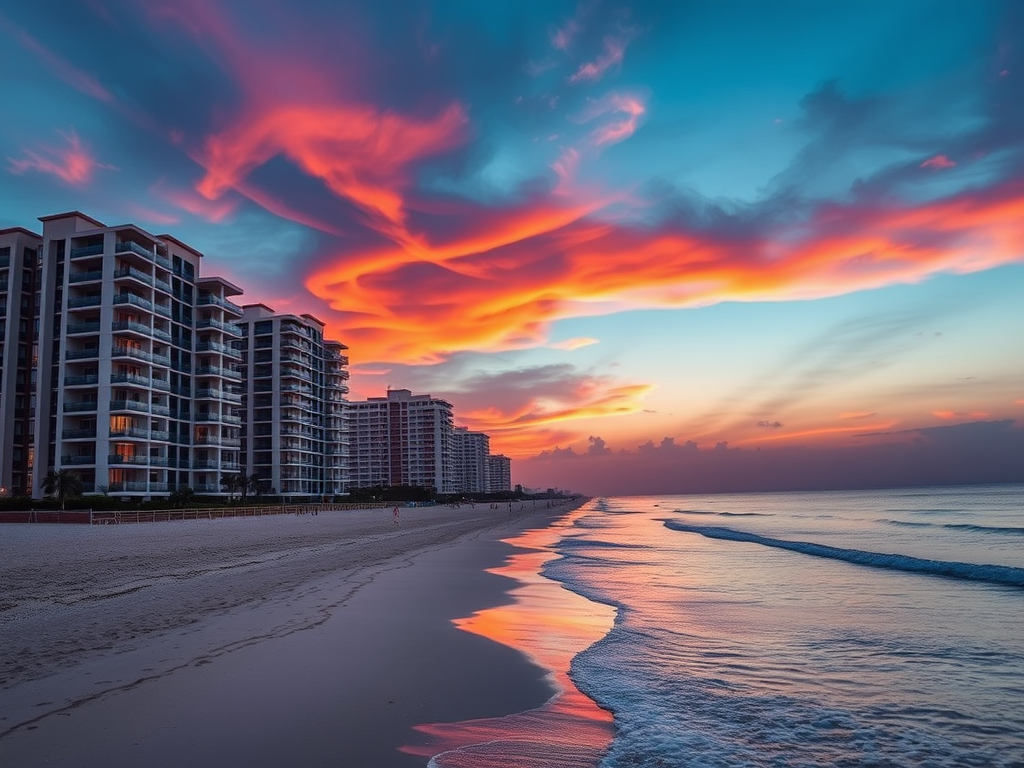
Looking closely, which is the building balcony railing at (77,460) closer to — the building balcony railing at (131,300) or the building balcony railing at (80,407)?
the building balcony railing at (80,407)

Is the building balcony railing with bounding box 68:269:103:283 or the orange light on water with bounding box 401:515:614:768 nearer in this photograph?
the orange light on water with bounding box 401:515:614:768

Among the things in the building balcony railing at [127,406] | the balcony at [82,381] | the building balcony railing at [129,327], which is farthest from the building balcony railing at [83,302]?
the building balcony railing at [127,406]

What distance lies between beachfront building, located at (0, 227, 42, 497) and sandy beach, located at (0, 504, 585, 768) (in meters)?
61.8

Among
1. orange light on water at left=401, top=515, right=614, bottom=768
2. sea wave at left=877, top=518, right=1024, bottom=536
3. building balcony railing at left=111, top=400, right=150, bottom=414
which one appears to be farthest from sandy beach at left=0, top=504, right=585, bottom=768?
building balcony railing at left=111, top=400, right=150, bottom=414

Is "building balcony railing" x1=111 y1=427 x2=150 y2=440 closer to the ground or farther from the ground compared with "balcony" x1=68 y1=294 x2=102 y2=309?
closer to the ground

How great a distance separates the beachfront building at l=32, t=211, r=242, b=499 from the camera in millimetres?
62938

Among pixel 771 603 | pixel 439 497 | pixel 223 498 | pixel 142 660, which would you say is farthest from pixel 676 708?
pixel 439 497

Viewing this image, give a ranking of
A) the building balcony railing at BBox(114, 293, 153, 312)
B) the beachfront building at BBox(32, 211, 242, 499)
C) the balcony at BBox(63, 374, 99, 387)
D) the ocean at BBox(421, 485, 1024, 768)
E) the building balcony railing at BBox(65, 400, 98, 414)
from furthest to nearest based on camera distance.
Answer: the building balcony railing at BBox(114, 293, 153, 312) → the balcony at BBox(63, 374, 99, 387) → the building balcony railing at BBox(65, 400, 98, 414) → the beachfront building at BBox(32, 211, 242, 499) → the ocean at BBox(421, 485, 1024, 768)

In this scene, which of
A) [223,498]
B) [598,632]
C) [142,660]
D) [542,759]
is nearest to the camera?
[542,759]

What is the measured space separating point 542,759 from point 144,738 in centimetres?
335

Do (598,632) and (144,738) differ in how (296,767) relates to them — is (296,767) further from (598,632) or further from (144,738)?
(598,632)

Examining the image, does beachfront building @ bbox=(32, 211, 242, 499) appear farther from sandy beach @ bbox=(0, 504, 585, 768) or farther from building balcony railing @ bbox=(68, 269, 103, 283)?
sandy beach @ bbox=(0, 504, 585, 768)

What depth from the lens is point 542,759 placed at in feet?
17.5

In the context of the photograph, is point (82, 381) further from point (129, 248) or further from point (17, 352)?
point (129, 248)
